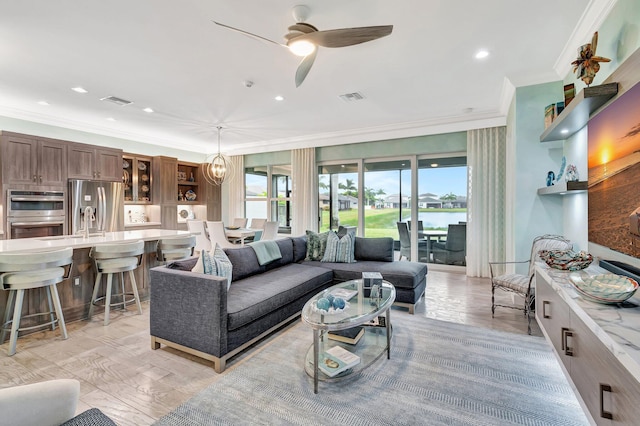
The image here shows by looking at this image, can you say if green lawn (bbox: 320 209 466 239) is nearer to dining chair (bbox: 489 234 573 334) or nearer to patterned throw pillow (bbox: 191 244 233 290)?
dining chair (bbox: 489 234 573 334)

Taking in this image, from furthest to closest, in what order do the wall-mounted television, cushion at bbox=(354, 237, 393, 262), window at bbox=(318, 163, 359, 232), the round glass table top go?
window at bbox=(318, 163, 359, 232), cushion at bbox=(354, 237, 393, 262), the round glass table top, the wall-mounted television

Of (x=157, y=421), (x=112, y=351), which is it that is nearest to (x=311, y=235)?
(x=112, y=351)

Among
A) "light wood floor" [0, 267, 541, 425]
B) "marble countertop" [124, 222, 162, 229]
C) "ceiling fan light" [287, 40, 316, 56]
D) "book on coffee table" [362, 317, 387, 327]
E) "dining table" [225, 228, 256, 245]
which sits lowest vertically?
"light wood floor" [0, 267, 541, 425]

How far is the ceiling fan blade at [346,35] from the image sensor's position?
7.03ft

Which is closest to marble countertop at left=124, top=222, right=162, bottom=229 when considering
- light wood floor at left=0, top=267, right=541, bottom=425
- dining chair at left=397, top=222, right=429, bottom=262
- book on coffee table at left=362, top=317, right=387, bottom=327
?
light wood floor at left=0, top=267, right=541, bottom=425

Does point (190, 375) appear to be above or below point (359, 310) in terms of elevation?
below

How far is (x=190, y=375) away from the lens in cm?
231

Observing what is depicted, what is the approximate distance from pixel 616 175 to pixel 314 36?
235 cm

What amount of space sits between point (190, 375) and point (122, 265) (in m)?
1.78

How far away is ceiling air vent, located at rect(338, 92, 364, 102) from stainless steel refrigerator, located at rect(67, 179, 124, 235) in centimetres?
403

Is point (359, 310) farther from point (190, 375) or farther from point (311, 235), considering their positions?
point (311, 235)

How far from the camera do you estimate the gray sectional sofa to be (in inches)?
92.7

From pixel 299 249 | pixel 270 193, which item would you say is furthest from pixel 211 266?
pixel 270 193

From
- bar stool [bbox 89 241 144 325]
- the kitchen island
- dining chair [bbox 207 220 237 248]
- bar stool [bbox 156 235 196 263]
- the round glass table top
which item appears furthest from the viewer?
dining chair [bbox 207 220 237 248]
